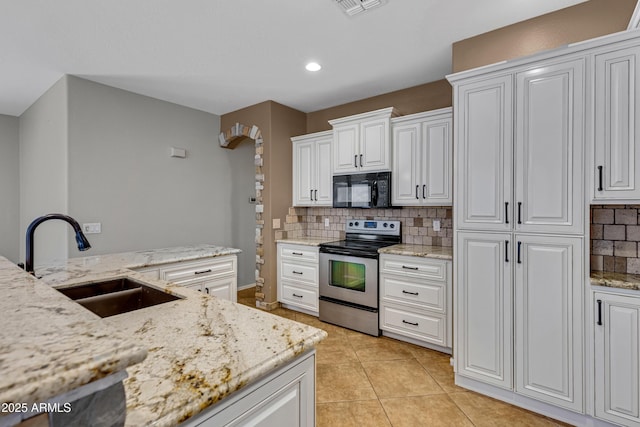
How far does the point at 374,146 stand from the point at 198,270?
2202 mm

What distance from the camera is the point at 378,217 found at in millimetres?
3760

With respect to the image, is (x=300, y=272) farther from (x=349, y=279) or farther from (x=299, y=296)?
(x=349, y=279)

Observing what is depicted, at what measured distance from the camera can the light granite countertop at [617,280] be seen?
1.71m

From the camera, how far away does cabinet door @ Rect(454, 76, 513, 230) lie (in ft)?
6.75

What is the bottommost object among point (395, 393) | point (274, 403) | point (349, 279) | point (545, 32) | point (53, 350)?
point (395, 393)

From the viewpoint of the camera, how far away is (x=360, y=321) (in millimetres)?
3213

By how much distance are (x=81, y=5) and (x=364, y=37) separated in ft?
6.52

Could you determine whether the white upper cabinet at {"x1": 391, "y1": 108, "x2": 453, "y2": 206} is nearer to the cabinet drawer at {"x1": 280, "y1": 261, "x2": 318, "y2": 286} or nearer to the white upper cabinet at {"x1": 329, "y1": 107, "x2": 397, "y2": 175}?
the white upper cabinet at {"x1": 329, "y1": 107, "x2": 397, "y2": 175}

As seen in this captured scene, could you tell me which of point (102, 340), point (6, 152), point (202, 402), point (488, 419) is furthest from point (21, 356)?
point (6, 152)

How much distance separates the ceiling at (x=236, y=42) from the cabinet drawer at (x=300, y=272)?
6.96ft

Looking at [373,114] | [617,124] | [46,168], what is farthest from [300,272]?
[46,168]

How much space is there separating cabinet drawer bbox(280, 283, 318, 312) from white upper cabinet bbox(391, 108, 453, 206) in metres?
1.49

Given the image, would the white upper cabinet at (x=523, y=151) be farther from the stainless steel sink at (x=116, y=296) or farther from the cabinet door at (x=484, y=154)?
the stainless steel sink at (x=116, y=296)

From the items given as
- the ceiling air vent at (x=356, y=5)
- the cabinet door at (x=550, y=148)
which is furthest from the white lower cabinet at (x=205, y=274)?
the cabinet door at (x=550, y=148)
